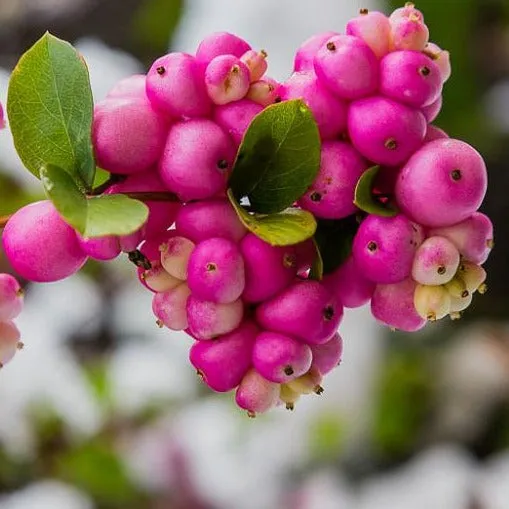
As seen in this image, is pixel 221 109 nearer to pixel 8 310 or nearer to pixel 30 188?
pixel 8 310

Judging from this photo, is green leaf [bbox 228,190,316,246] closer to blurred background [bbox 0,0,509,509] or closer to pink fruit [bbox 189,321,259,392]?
pink fruit [bbox 189,321,259,392]

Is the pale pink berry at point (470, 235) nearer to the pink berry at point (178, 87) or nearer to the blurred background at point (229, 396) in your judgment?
the pink berry at point (178, 87)

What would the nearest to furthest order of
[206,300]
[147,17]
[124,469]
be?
[206,300] < [124,469] < [147,17]

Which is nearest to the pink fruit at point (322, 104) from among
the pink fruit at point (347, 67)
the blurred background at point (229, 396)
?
the pink fruit at point (347, 67)

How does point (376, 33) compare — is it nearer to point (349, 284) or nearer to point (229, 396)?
point (349, 284)

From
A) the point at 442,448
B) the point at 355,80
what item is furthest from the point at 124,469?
the point at 355,80

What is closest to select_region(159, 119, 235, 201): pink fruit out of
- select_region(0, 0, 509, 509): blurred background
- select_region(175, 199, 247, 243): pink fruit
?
select_region(175, 199, 247, 243): pink fruit

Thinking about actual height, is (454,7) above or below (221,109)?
below

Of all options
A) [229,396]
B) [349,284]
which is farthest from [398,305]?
[229,396]
